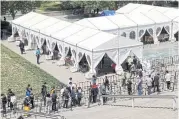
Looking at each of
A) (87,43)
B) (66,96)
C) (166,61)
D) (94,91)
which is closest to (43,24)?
(87,43)

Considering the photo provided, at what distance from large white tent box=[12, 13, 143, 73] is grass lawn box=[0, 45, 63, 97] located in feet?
7.64

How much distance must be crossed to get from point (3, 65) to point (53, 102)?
11.1 m

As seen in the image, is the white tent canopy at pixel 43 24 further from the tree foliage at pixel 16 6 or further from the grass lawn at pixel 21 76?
the tree foliage at pixel 16 6

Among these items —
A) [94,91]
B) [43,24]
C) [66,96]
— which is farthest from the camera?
[43,24]

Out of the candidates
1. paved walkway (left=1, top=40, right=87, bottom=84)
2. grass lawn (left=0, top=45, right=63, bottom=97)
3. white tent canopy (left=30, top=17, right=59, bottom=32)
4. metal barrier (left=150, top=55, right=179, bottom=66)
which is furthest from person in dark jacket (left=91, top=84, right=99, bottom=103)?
white tent canopy (left=30, top=17, right=59, bottom=32)

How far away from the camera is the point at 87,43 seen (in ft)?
84.6

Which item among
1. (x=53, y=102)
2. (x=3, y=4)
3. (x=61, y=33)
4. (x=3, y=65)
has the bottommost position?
(x=53, y=102)

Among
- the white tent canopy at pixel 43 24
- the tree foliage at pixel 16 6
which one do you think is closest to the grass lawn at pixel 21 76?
the white tent canopy at pixel 43 24

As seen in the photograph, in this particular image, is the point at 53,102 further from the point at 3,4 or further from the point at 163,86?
the point at 3,4

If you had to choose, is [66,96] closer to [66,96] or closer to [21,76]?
[66,96]

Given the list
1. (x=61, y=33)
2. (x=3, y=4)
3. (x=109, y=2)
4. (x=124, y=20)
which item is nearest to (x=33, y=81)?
(x=61, y=33)

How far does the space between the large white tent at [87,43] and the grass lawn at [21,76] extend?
2.33 metres

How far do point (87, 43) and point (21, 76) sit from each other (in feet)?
15.4

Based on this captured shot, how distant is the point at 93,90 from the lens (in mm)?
18828
